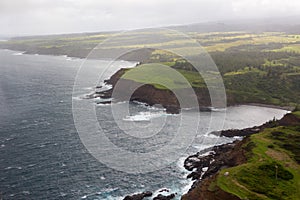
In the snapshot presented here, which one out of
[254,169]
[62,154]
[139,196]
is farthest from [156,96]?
[254,169]

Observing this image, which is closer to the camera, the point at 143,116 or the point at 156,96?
the point at 143,116

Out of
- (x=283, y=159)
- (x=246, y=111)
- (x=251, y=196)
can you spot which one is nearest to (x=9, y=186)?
(x=251, y=196)

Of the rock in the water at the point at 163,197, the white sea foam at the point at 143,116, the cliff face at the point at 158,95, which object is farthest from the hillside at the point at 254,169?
the cliff face at the point at 158,95

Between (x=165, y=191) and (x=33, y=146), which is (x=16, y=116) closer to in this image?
(x=33, y=146)

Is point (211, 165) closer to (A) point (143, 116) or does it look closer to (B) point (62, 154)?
(B) point (62, 154)

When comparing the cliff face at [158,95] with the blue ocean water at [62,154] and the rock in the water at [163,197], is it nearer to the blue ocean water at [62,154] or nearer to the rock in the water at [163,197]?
the blue ocean water at [62,154]

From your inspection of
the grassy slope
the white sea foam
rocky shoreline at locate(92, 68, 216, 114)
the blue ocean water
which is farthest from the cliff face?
the grassy slope

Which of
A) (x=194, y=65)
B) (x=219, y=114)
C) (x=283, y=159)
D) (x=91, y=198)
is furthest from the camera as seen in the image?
(x=194, y=65)
